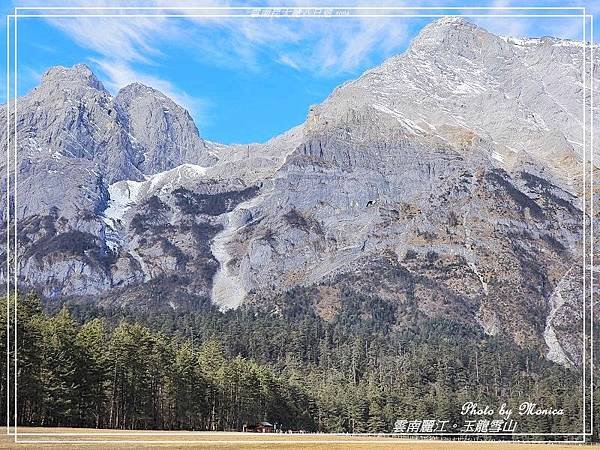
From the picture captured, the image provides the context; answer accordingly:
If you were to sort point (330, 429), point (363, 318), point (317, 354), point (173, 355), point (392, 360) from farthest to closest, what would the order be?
point (363, 318) → point (317, 354) → point (392, 360) → point (330, 429) → point (173, 355)

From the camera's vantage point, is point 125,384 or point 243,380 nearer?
point 125,384

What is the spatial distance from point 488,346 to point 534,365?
1675 centimetres

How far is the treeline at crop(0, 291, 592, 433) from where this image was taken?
133 ft

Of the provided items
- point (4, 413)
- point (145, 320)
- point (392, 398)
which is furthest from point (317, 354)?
point (4, 413)

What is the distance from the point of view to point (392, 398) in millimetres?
69750

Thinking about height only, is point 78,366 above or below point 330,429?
above

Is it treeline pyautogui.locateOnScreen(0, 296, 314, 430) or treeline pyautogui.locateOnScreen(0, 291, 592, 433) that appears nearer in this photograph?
treeline pyautogui.locateOnScreen(0, 296, 314, 430)

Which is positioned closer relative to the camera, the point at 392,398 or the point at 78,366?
the point at 78,366

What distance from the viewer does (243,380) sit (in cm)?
6234

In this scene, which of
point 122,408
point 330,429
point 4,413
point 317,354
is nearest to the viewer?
point 4,413

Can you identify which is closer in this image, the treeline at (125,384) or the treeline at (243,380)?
the treeline at (125,384)

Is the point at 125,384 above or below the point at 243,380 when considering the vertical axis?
above

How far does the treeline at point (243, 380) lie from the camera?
40594 mm

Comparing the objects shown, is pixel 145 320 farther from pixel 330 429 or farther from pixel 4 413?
pixel 4 413
